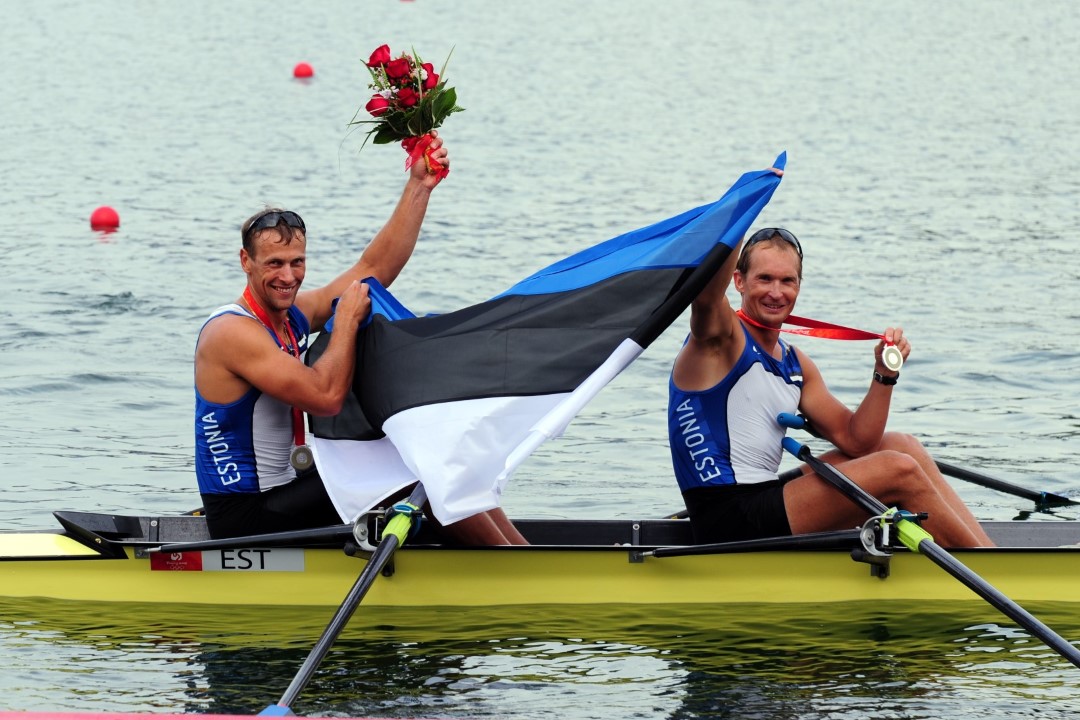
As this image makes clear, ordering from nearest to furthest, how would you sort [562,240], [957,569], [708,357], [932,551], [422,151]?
[957,569] < [932,551] < [708,357] < [422,151] < [562,240]

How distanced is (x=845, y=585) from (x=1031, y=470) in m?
4.27

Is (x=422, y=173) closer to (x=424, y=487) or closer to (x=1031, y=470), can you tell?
(x=424, y=487)

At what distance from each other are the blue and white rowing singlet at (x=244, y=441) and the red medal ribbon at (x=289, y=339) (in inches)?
1.0

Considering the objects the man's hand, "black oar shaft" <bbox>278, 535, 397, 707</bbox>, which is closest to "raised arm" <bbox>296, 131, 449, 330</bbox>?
the man's hand

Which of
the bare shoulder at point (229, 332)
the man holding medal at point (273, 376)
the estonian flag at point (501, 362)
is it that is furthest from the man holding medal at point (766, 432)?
the bare shoulder at point (229, 332)

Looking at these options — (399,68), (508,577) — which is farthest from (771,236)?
(508,577)

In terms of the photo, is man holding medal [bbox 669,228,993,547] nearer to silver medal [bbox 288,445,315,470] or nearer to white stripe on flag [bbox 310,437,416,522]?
white stripe on flag [bbox 310,437,416,522]

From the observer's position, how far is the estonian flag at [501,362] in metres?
6.86

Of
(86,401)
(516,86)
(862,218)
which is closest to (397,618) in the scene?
(86,401)

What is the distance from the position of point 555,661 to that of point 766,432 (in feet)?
4.66

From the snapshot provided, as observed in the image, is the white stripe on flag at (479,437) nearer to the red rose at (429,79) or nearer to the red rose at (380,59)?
the red rose at (429,79)

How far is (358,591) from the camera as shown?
659cm

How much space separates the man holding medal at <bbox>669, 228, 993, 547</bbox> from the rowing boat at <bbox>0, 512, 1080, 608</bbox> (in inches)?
7.4

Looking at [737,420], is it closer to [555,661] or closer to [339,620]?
[555,661]
